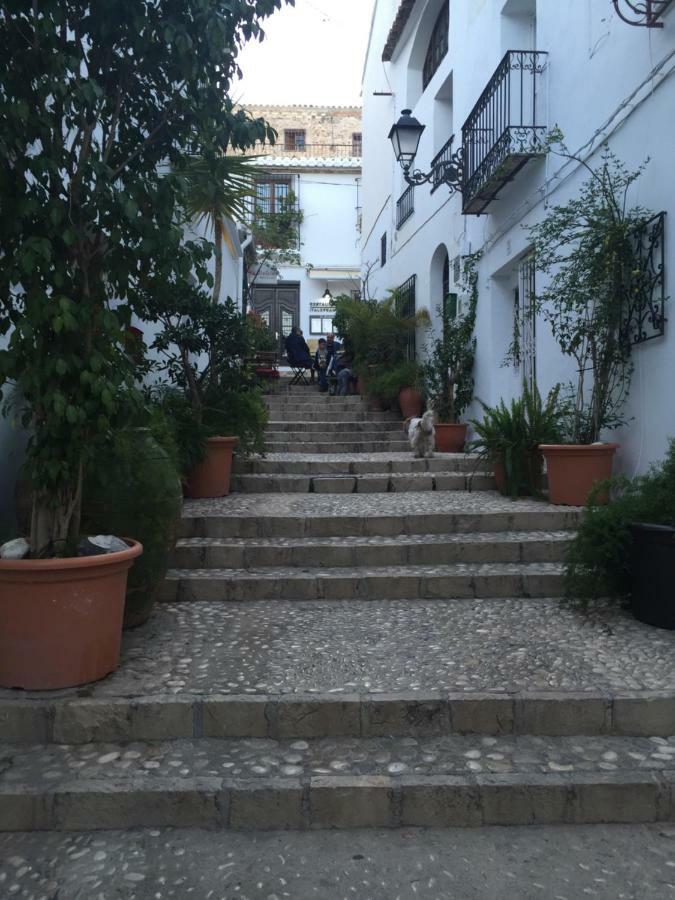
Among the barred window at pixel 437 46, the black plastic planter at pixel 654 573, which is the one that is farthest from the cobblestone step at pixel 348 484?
the barred window at pixel 437 46

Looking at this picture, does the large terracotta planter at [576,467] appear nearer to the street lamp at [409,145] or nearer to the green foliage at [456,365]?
the green foliage at [456,365]

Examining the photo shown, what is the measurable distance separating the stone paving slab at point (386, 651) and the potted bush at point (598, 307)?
4.74ft

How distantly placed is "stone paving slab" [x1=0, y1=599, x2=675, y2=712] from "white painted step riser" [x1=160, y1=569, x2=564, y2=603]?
8 cm

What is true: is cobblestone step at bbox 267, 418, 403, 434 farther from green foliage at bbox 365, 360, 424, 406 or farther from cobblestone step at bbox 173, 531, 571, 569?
cobblestone step at bbox 173, 531, 571, 569

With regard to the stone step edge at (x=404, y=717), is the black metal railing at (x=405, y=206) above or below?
above

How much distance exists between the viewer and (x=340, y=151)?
2452 cm

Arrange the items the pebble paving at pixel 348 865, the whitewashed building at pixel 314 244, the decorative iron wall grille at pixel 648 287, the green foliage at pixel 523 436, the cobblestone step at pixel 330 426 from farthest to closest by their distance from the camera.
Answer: the whitewashed building at pixel 314 244 < the cobblestone step at pixel 330 426 < the green foliage at pixel 523 436 < the decorative iron wall grille at pixel 648 287 < the pebble paving at pixel 348 865

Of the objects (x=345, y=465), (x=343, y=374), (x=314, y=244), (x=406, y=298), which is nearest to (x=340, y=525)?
(x=345, y=465)

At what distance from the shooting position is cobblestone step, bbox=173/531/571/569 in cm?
447

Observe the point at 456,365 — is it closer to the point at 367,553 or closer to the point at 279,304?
the point at 367,553

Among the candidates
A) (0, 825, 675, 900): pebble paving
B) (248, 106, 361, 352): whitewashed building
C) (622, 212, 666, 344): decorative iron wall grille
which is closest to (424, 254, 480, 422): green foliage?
(622, 212, 666, 344): decorative iron wall grille

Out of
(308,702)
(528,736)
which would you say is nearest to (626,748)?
(528,736)

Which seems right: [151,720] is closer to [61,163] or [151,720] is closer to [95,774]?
[95,774]

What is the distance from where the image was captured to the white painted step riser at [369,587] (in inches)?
163
